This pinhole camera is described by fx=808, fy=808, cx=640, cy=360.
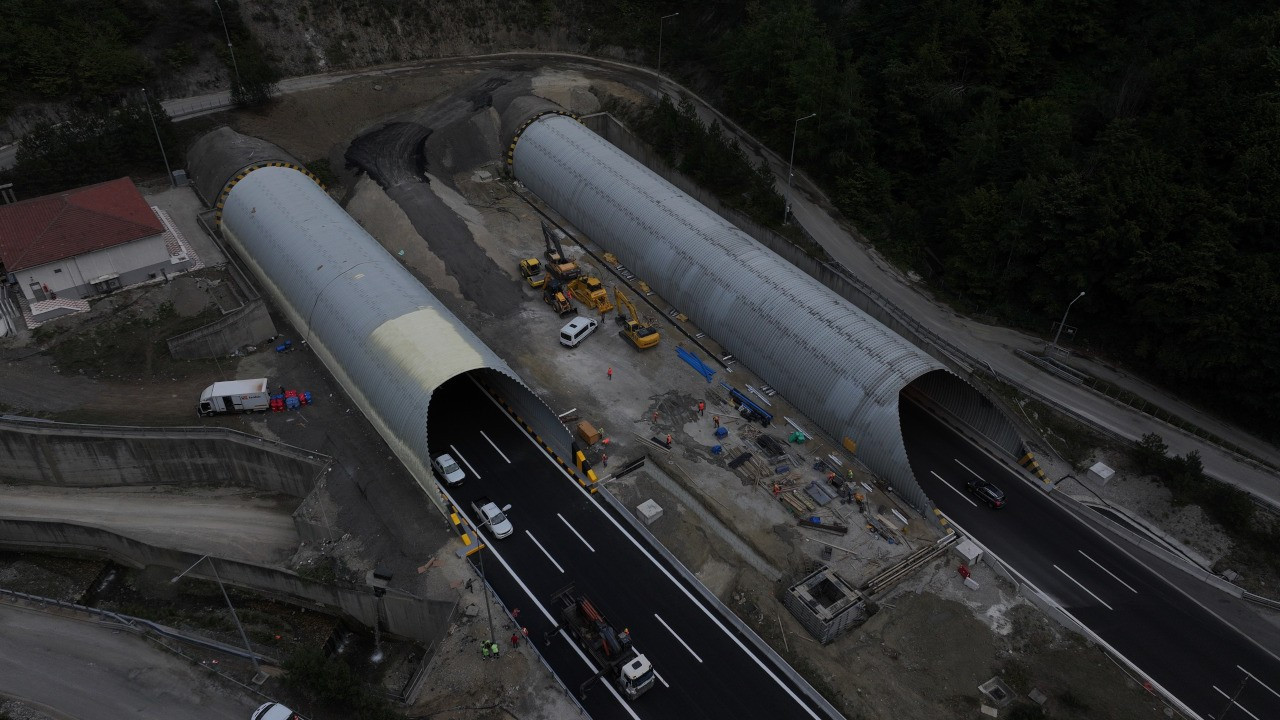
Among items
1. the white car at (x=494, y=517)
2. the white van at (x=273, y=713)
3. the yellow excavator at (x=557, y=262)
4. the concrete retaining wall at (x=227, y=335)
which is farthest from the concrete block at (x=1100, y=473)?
the concrete retaining wall at (x=227, y=335)

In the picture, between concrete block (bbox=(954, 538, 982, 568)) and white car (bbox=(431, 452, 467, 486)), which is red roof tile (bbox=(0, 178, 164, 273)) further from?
concrete block (bbox=(954, 538, 982, 568))

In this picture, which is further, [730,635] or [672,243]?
[672,243]

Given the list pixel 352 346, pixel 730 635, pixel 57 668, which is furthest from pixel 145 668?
pixel 730 635

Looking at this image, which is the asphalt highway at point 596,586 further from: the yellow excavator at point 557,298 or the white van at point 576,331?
the yellow excavator at point 557,298

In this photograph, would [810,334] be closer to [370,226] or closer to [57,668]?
[370,226]

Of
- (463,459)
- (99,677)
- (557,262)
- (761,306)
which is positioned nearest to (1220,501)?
(761,306)

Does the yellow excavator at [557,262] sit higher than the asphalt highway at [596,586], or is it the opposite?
the yellow excavator at [557,262]
